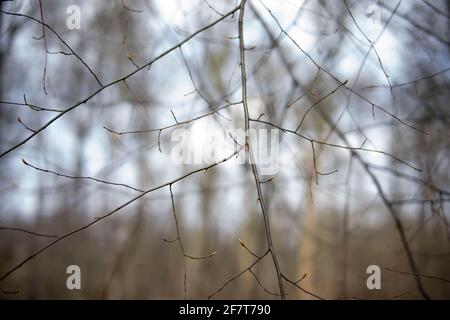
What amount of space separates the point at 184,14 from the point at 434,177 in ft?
5.02

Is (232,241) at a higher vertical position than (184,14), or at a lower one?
lower

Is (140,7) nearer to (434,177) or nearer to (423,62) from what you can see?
(423,62)

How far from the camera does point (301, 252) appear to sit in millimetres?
6492

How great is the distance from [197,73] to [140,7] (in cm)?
55

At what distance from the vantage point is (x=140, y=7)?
2.16m

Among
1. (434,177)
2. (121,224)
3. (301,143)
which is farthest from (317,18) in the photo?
(121,224)

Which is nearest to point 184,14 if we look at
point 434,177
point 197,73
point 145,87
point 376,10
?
point 197,73
